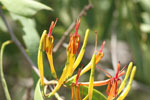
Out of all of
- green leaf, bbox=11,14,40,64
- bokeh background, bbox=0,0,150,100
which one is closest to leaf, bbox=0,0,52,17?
green leaf, bbox=11,14,40,64

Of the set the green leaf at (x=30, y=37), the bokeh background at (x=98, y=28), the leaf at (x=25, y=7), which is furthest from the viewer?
the bokeh background at (x=98, y=28)

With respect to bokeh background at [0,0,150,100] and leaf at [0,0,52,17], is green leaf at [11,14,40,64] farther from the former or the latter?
bokeh background at [0,0,150,100]

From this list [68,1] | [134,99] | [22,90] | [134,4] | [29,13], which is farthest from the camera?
[134,99]

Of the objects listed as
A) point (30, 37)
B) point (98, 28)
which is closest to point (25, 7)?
point (30, 37)

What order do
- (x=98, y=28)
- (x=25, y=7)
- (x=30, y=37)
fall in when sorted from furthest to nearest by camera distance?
(x=98, y=28) < (x=30, y=37) < (x=25, y=7)

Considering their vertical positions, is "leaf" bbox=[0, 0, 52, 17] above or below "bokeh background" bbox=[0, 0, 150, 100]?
above

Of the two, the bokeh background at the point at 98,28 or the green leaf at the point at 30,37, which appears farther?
the bokeh background at the point at 98,28

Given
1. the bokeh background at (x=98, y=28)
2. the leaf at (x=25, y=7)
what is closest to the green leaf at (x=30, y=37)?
the leaf at (x=25, y=7)

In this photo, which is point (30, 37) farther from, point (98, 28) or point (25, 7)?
point (98, 28)

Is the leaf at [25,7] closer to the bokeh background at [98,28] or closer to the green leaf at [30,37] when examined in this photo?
the green leaf at [30,37]

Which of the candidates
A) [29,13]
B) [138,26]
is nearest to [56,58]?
[138,26]

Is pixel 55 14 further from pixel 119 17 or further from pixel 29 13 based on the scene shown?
pixel 29 13
